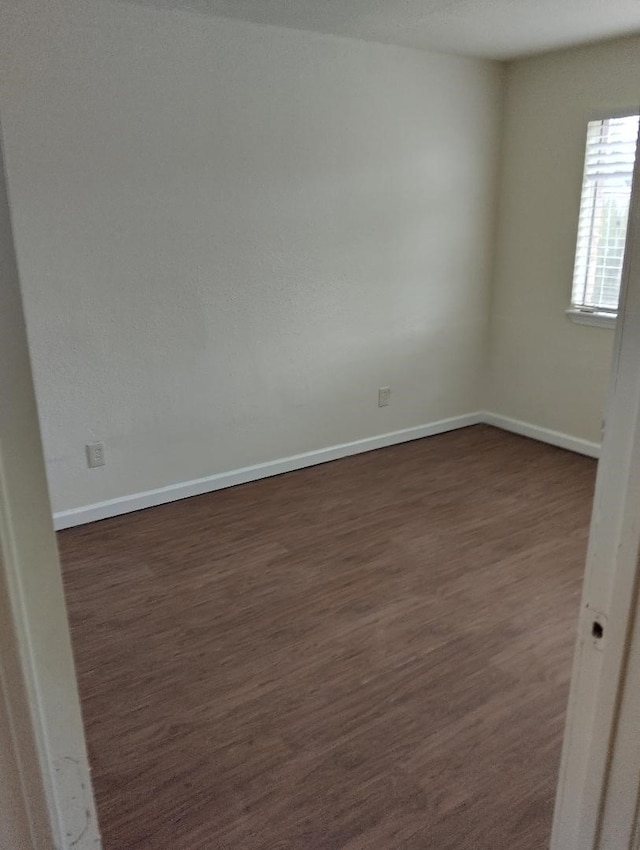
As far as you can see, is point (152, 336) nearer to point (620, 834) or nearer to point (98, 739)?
point (98, 739)

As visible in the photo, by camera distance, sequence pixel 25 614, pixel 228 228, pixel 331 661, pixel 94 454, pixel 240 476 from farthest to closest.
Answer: pixel 240 476
pixel 228 228
pixel 94 454
pixel 331 661
pixel 25 614

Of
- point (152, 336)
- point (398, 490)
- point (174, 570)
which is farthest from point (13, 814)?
point (398, 490)

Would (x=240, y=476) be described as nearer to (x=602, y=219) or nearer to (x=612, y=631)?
(x=602, y=219)

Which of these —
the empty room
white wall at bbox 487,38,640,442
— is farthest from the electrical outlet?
white wall at bbox 487,38,640,442

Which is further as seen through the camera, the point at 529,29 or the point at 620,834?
the point at 529,29

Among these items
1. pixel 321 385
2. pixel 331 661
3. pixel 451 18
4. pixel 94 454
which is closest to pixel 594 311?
pixel 321 385

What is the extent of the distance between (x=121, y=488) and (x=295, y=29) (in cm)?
245

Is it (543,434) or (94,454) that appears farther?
(543,434)

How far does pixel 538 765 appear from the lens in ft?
6.11

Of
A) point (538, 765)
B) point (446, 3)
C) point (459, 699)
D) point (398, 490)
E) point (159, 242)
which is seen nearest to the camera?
point (538, 765)

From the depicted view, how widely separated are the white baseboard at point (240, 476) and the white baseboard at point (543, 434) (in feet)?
0.46

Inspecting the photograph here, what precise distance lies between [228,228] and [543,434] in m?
2.43

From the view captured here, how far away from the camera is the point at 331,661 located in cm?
230

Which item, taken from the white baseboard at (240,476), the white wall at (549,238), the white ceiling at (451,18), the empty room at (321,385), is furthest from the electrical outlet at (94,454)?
the white wall at (549,238)
